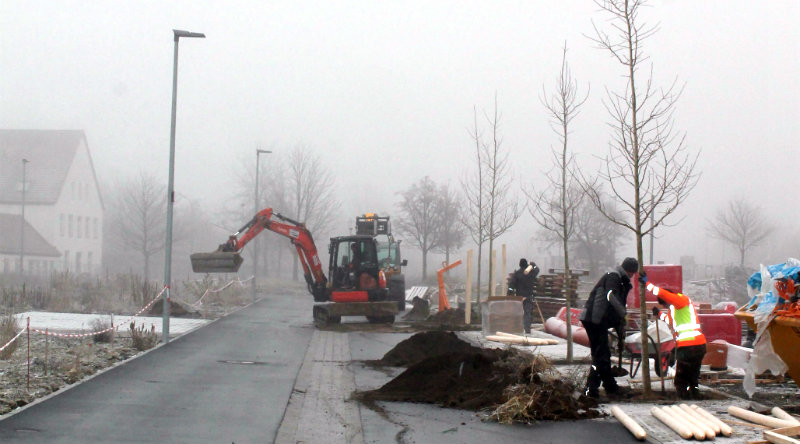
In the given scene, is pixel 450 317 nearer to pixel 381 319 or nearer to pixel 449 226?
pixel 381 319

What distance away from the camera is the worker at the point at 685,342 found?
33.8 feet

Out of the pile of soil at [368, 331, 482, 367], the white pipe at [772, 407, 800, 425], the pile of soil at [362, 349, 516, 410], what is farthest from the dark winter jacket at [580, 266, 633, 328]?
the pile of soil at [368, 331, 482, 367]

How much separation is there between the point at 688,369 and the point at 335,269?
17.1 metres

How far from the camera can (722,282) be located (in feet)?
138

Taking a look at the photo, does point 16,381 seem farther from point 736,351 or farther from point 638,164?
point 736,351

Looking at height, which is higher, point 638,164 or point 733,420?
point 638,164

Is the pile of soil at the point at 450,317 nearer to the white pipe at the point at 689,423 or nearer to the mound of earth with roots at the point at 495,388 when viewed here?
the mound of earth with roots at the point at 495,388

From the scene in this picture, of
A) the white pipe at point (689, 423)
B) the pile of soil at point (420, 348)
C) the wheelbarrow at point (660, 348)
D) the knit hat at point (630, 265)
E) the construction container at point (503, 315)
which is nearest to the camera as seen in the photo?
the white pipe at point (689, 423)

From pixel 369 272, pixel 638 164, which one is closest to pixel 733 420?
pixel 638 164

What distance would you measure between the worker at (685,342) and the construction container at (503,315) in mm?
9098

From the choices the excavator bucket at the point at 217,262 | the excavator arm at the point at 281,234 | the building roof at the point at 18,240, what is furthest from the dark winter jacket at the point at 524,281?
the building roof at the point at 18,240

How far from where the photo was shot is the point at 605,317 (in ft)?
34.8

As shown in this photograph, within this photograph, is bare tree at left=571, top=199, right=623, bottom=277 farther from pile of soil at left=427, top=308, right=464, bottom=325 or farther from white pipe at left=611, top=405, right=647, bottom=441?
white pipe at left=611, top=405, right=647, bottom=441

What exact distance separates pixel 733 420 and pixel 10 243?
163 ft
